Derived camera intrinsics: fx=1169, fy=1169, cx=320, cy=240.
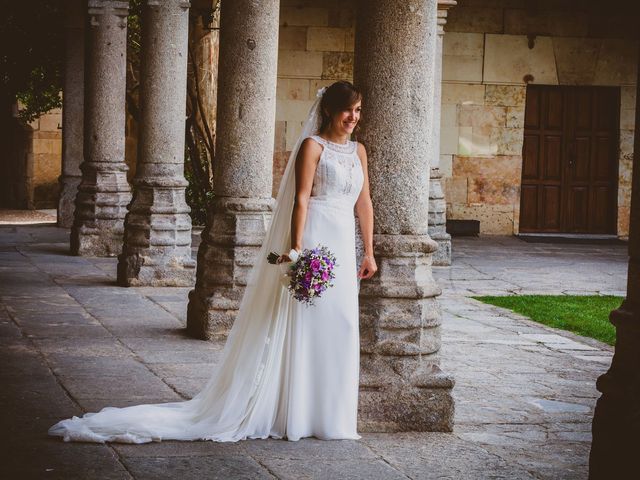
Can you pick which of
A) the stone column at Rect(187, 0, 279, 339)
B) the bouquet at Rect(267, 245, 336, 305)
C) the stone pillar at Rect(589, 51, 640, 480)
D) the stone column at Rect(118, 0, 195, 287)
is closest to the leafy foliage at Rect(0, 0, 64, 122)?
the stone column at Rect(118, 0, 195, 287)

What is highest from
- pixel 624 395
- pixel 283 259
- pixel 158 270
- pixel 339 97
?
pixel 339 97

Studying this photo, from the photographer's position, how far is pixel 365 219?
5730 millimetres

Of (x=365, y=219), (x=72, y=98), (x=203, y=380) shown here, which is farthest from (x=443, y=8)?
(x=365, y=219)

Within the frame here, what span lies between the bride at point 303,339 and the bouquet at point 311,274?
0.10 m

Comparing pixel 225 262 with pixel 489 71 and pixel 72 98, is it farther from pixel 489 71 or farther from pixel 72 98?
pixel 489 71

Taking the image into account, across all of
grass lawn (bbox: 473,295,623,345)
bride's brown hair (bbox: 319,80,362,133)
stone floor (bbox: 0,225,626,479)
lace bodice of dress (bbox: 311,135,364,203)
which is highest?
bride's brown hair (bbox: 319,80,362,133)

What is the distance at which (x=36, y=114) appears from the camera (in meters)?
25.6

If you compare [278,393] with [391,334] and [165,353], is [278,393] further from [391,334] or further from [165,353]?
[165,353]

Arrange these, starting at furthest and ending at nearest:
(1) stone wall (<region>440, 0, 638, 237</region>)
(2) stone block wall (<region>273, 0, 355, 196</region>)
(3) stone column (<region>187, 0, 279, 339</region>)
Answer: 1. (1) stone wall (<region>440, 0, 638, 237</region>)
2. (2) stone block wall (<region>273, 0, 355, 196</region>)
3. (3) stone column (<region>187, 0, 279, 339</region>)

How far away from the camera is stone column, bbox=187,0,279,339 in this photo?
8.41 m

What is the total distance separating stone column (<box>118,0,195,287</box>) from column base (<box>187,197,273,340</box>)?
2.61m

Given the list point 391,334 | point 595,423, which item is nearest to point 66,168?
point 391,334

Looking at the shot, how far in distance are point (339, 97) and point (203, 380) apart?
220 centimetres

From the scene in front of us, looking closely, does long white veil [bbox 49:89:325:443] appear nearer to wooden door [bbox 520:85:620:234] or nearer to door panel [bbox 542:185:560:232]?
wooden door [bbox 520:85:620:234]
